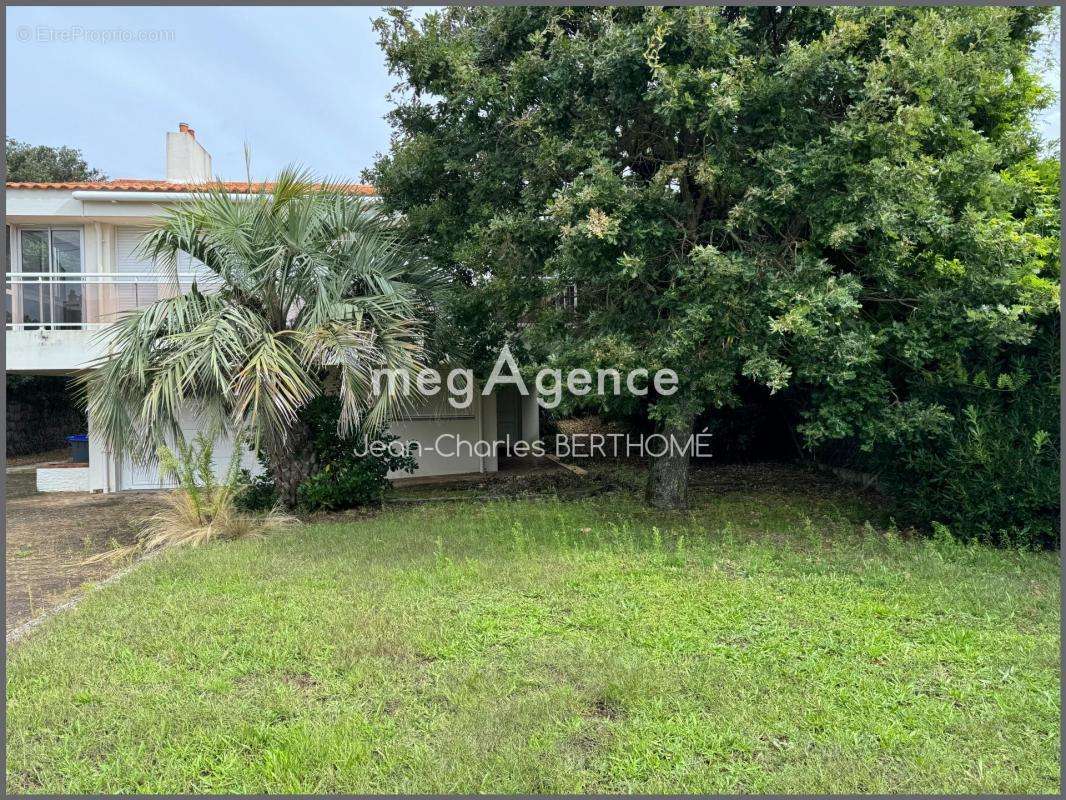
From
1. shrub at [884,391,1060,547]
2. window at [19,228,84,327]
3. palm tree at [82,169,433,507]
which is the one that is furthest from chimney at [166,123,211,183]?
shrub at [884,391,1060,547]

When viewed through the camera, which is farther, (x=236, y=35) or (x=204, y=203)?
(x=236, y=35)

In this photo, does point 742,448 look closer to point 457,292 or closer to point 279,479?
point 457,292

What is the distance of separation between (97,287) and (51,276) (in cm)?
90

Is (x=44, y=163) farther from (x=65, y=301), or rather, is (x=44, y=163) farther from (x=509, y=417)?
(x=509, y=417)

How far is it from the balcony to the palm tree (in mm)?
4025

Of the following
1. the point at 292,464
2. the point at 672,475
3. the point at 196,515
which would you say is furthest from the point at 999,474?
the point at 196,515

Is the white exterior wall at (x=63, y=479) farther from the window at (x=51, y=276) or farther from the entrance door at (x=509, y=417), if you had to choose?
the entrance door at (x=509, y=417)

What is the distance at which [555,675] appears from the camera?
400cm

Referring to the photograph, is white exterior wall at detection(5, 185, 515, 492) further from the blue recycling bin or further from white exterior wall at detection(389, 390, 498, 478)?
the blue recycling bin

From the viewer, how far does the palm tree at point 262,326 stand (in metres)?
7.48

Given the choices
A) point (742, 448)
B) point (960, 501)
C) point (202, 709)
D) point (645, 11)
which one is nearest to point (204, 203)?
point (645, 11)

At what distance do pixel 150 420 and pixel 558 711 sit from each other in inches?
248

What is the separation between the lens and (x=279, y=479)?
370 inches

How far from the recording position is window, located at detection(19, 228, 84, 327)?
11922 mm
